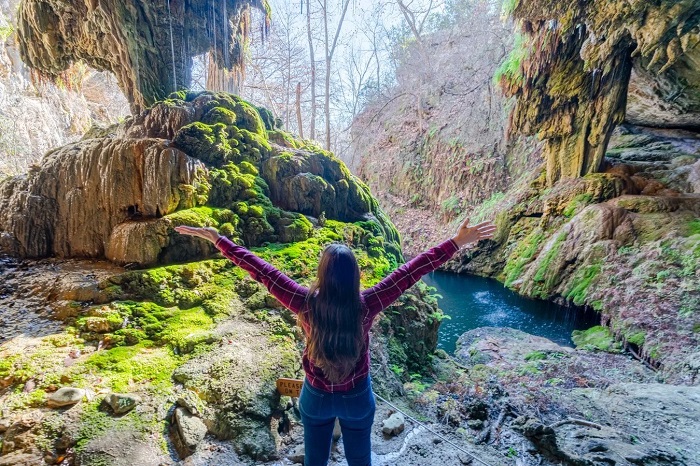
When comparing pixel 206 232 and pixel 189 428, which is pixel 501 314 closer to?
pixel 189 428

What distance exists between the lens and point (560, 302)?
30.5 feet

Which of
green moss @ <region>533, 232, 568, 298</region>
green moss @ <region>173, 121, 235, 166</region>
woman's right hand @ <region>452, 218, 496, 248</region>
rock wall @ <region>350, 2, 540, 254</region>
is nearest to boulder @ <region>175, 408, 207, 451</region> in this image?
woman's right hand @ <region>452, 218, 496, 248</region>

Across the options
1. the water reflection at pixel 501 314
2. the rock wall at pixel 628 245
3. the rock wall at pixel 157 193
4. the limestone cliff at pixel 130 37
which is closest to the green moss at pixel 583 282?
the rock wall at pixel 628 245

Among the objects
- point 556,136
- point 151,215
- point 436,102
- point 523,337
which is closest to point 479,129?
point 436,102

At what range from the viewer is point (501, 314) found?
32.2ft

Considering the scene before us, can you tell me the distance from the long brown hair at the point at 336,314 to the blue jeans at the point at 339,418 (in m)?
0.14

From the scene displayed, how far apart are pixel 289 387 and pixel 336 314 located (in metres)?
1.43

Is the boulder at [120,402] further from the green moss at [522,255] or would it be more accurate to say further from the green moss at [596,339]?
the green moss at [522,255]

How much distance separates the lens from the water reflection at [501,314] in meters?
8.55

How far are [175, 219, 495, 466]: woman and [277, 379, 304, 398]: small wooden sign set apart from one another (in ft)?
2.60

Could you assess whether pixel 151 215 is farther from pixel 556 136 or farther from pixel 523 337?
pixel 556 136

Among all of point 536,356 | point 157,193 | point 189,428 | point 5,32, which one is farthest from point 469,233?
point 5,32

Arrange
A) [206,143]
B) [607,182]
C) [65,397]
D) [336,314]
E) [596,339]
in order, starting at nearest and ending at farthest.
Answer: [336,314], [65,397], [206,143], [596,339], [607,182]

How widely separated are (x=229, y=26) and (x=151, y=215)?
233 inches
